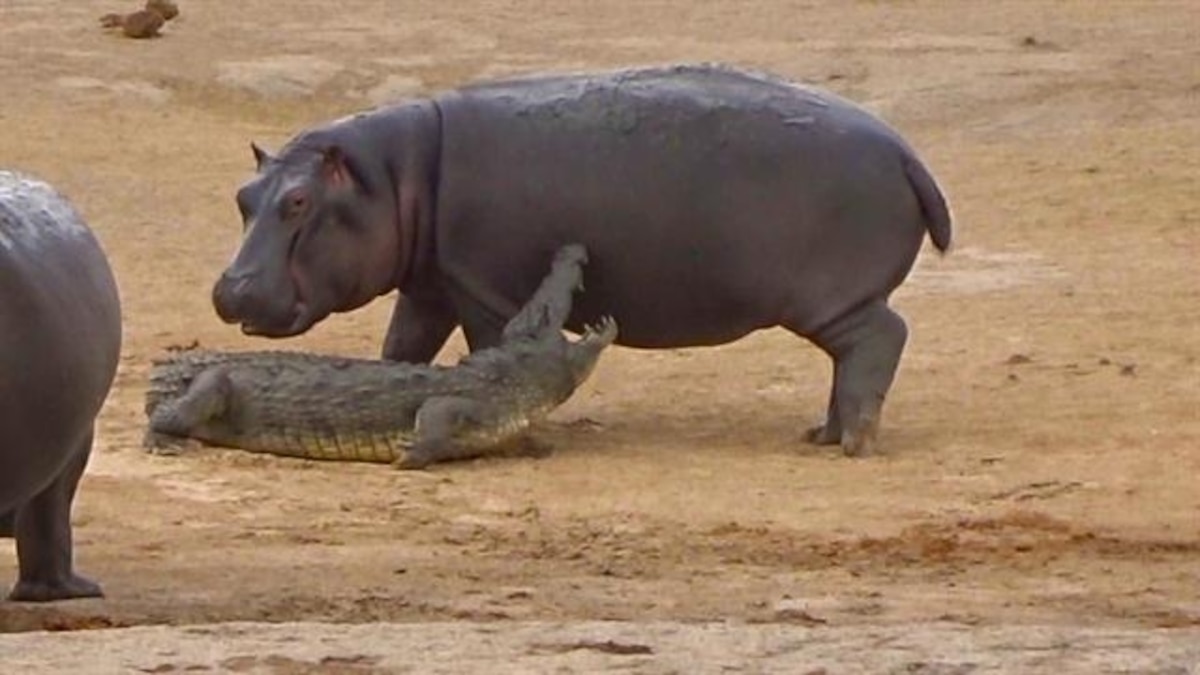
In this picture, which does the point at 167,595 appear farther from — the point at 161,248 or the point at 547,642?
the point at 161,248

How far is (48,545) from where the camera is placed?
6441 millimetres

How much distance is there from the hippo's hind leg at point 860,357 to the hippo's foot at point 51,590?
127 inches

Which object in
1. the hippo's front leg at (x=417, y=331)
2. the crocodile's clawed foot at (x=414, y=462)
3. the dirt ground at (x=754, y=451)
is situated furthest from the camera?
the hippo's front leg at (x=417, y=331)

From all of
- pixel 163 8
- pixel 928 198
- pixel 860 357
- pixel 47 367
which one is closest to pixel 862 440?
pixel 860 357

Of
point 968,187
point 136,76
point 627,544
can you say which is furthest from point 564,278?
point 136,76

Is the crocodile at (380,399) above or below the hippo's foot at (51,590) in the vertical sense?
below

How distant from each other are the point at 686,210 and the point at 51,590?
337 cm

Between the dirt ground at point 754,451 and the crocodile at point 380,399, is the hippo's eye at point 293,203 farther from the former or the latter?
the dirt ground at point 754,451

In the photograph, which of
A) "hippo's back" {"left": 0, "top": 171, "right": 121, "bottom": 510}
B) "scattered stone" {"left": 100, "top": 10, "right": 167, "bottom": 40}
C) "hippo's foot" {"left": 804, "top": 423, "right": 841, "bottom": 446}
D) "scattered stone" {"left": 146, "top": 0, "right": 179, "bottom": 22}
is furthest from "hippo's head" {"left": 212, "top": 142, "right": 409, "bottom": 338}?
"scattered stone" {"left": 146, "top": 0, "right": 179, "bottom": 22}

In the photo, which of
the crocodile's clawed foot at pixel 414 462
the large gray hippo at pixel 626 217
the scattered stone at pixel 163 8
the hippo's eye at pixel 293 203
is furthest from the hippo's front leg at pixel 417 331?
the scattered stone at pixel 163 8

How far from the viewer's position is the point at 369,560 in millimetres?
7203

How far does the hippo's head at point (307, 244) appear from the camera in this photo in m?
9.27

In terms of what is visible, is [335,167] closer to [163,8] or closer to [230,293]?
[230,293]

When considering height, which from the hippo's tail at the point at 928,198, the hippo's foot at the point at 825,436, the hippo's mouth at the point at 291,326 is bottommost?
the hippo's foot at the point at 825,436
